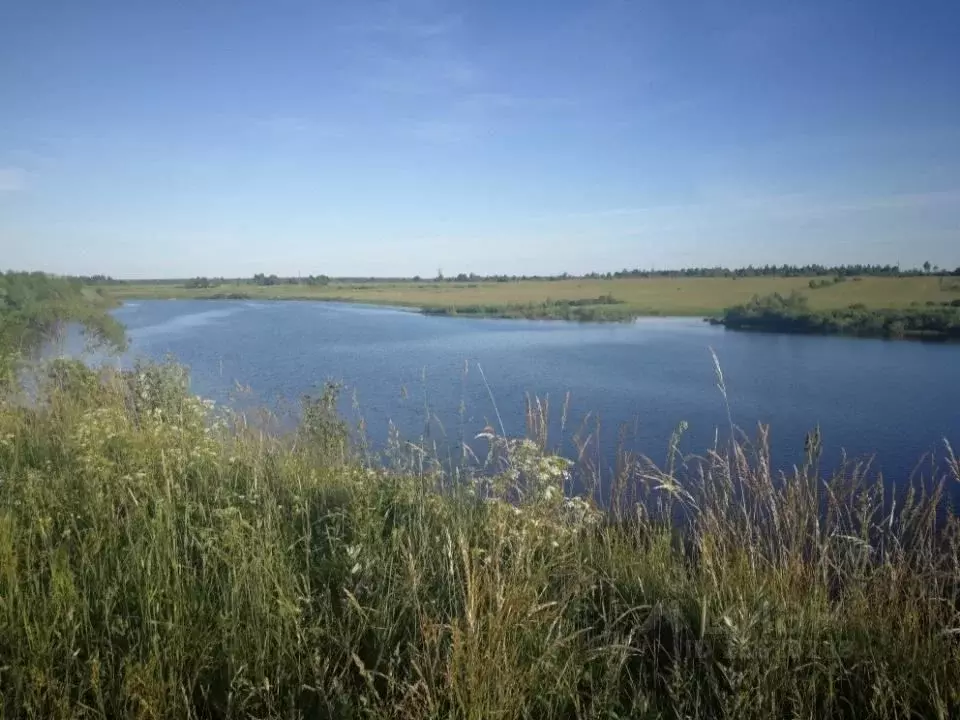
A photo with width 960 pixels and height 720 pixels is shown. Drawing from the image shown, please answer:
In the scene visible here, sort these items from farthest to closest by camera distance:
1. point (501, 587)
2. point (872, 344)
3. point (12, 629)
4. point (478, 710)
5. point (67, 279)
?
point (872, 344) → point (67, 279) → point (12, 629) → point (501, 587) → point (478, 710)

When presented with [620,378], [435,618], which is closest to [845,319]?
[620,378]

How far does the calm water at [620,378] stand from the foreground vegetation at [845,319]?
106cm

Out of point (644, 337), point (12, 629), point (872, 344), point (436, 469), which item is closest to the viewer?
point (12, 629)

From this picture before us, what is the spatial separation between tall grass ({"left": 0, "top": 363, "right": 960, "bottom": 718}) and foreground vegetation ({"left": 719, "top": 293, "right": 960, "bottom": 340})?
75.6ft

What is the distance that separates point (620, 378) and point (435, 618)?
45.7 ft

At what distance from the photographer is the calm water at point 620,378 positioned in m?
10.1

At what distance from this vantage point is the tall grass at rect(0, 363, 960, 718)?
5.22ft

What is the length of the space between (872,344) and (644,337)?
7.93 m

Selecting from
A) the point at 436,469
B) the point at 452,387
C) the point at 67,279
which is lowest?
the point at 452,387

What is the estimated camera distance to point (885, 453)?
989cm

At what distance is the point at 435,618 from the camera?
1782 mm

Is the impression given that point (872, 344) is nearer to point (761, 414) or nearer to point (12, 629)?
point (761, 414)

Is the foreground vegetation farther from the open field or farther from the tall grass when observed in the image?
the tall grass

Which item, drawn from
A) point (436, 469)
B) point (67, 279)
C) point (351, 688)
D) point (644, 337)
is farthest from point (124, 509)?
point (644, 337)
